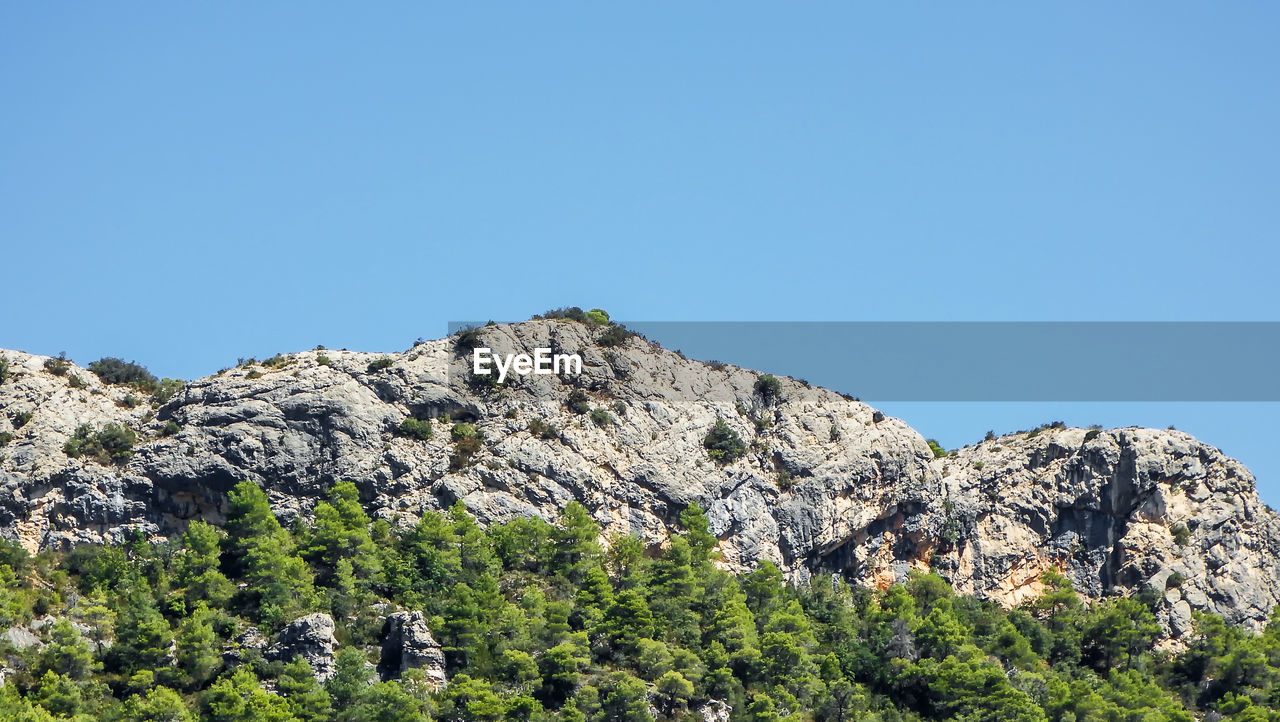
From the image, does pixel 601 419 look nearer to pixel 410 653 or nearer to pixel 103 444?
pixel 410 653

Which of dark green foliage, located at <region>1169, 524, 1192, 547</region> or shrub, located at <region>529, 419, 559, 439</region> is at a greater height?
A: dark green foliage, located at <region>1169, 524, 1192, 547</region>

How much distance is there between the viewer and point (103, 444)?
4540 inches

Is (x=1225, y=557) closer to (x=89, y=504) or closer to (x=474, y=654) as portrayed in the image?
(x=474, y=654)

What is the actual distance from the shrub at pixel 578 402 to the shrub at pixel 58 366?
2680cm

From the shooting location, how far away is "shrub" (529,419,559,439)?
399 ft

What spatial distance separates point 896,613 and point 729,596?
9.69 m

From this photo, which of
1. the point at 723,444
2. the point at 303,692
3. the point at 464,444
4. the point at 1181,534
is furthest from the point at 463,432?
the point at 1181,534

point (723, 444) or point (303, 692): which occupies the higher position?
point (723, 444)

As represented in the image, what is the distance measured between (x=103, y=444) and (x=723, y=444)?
32800 mm

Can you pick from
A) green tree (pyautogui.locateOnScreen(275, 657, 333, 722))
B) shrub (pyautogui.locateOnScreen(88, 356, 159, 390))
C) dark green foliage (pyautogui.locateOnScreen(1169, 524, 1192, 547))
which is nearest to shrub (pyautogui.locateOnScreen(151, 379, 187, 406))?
shrub (pyautogui.locateOnScreen(88, 356, 159, 390))

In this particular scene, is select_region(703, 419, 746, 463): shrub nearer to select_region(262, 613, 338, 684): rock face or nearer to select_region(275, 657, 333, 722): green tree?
select_region(262, 613, 338, 684): rock face

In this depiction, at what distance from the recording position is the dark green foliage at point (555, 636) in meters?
A: 99.2

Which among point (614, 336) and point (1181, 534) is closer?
point (1181, 534)

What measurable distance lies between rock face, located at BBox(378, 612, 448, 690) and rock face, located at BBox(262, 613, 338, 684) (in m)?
2.52
